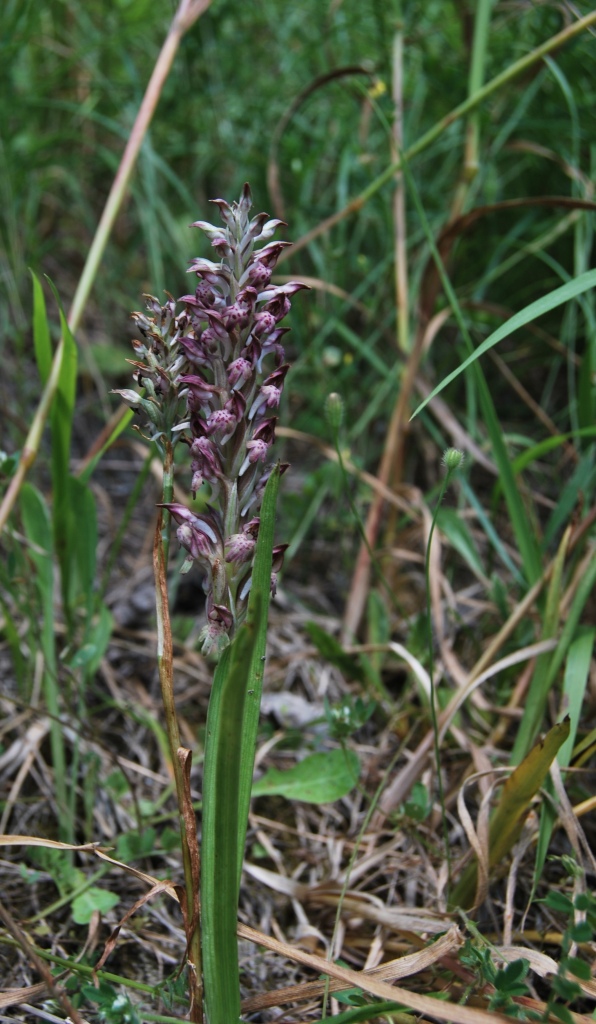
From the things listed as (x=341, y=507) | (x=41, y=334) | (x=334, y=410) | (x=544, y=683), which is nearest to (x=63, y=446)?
(x=41, y=334)

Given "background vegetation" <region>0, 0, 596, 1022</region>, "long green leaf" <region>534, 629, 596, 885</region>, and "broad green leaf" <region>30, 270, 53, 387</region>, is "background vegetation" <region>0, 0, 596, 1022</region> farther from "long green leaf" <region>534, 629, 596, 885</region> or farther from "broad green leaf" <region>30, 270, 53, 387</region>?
"broad green leaf" <region>30, 270, 53, 387</region>

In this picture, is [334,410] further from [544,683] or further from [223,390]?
[544,683]

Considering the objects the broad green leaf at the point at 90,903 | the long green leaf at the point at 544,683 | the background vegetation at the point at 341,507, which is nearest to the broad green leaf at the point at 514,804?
the background vegetation at the point at 341,507

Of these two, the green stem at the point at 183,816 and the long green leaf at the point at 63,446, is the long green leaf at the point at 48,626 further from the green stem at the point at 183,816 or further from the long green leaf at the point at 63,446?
the green stem at the point at 183,816

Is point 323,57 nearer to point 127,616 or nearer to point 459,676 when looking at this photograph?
point 127,616

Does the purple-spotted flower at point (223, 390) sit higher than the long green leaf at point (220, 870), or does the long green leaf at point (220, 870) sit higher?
the purple-spotted flower at point (223, 390)

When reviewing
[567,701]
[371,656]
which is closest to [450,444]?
[371,656]

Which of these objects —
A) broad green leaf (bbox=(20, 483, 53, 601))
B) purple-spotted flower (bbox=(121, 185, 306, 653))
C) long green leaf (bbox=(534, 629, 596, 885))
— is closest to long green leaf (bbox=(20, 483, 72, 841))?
broad green leaf (bbox=(20, 483, 53, 601))
